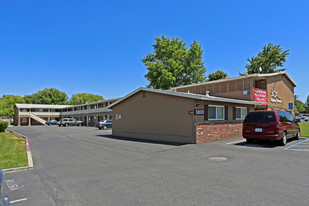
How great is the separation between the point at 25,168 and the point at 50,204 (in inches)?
154

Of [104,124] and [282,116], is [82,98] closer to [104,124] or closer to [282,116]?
[104,124]

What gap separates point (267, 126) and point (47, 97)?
8704 centimetres

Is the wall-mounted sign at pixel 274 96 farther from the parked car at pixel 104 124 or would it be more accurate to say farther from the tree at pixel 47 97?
the tree at pixel 47 97

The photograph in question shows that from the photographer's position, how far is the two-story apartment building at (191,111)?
13.4 meters

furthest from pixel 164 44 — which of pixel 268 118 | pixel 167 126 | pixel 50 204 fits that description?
pixel 50 204

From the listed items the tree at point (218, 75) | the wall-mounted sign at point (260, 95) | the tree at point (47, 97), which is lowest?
the wall-mounted sign at point (260, 95)

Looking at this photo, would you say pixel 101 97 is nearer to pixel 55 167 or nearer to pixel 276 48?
pixel 276 48

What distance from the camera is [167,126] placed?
14.6m

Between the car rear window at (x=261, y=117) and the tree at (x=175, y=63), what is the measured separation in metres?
27.0

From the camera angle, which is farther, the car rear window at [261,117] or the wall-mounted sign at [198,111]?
the wall-mounted sign at [198,111]

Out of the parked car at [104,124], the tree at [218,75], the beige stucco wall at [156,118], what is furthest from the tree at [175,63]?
the beige stucco wall at [156,118]

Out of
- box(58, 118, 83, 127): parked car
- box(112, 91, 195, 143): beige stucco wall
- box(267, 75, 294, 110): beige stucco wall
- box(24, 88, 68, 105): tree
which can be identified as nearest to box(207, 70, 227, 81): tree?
box(267, 75, 294, 110): beige stucco wall

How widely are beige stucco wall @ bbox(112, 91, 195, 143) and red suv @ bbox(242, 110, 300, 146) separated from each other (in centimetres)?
339

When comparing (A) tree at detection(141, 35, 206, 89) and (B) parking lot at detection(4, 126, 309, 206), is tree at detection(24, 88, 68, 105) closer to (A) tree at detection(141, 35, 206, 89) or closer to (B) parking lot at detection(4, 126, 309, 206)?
(A) tree at detection(141, 35, 206, 89)
